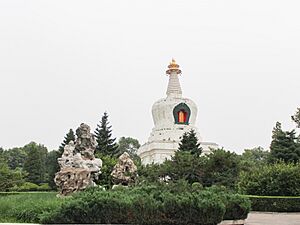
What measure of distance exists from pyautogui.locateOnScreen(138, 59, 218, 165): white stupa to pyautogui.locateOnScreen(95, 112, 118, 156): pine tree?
4029mm

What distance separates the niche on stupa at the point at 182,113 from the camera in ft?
161

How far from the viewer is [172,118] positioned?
160ft

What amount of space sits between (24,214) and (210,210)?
441 cm

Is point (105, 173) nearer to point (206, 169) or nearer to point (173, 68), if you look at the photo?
point (206, 169)

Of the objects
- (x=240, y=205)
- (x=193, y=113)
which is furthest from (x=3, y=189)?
(x=240, y=205)

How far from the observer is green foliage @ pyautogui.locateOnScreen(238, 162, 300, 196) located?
21578mm

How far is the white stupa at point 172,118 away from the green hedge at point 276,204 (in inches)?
931

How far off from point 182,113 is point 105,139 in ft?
36.2

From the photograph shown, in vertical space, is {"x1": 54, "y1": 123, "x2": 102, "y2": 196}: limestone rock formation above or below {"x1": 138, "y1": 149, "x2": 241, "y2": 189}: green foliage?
below

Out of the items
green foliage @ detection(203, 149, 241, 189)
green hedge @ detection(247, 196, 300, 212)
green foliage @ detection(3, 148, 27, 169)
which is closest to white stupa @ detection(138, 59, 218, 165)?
green foliage @ detection(203, 149, 241, 189)

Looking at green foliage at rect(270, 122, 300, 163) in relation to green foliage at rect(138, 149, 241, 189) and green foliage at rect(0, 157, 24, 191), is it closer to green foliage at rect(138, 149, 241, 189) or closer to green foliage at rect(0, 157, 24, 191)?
green foliage at rect(138, 149, 241, 189)

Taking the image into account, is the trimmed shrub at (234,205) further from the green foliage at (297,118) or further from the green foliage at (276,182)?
the green foliage at (297,118)

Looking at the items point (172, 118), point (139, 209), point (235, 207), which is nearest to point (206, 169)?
point (235, 207)

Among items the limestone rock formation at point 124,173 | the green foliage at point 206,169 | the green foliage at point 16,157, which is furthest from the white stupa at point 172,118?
the green foliage at point 16,157
